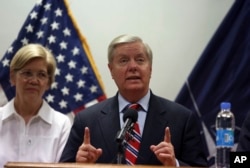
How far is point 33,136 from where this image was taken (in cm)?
281

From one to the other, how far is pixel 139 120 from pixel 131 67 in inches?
12.4

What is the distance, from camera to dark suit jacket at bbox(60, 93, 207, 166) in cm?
241

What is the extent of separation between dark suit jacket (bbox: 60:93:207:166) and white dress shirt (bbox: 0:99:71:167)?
0.26 meters

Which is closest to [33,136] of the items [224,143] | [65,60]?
[65,60]

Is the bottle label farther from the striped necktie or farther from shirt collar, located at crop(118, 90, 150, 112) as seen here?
shirt collar, located at crop(118, 90, 150, 112)

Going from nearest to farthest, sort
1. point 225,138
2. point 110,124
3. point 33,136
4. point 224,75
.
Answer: point 225,138 → point 110,124 → point 33,136 → point 224,75

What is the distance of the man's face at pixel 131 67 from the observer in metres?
2.57

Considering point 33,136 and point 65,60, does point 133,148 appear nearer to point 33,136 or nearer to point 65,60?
point 33,136

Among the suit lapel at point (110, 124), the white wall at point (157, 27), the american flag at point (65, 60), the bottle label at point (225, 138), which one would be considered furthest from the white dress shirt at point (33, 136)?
the bottle label at point (225, 138)

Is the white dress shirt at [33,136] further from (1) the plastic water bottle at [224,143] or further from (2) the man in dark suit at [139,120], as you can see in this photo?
(1) the plastic water bottle at [224,143]

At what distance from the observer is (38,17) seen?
3.63m

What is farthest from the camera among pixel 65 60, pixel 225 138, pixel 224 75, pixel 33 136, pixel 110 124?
pixel 65 60

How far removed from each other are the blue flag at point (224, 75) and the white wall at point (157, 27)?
0.13 metres

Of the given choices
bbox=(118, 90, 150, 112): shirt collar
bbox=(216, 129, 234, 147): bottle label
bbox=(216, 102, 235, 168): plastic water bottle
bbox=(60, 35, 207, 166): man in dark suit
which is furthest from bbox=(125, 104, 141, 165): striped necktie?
bbox=(216, 129, 234, 147): bottle label
